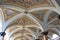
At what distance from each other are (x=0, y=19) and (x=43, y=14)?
14.8 feet

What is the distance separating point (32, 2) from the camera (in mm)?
14461

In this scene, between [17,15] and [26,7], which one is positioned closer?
[26,7]

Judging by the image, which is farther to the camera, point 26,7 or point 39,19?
point 39,19

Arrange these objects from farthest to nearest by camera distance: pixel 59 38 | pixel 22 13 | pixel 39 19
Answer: pixel 59 38
pixel 39 19
pixel 22 13

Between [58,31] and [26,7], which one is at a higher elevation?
[58,31]

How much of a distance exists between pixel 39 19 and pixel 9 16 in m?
3.18

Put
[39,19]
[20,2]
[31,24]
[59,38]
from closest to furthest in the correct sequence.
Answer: [20,2], [39,19], [31,24], [59,38]

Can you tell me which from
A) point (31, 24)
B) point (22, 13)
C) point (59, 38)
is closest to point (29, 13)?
point (22, 13)

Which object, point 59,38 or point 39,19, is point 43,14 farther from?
point 59,38

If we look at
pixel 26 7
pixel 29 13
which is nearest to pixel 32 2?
pixel 26 7

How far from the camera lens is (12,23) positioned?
17938 millimetres

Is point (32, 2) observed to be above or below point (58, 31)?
below

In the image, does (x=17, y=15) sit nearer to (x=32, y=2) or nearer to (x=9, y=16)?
(x=9, y=16)

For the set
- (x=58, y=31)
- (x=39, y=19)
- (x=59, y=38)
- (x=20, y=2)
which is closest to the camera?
(x=20, y=2)
